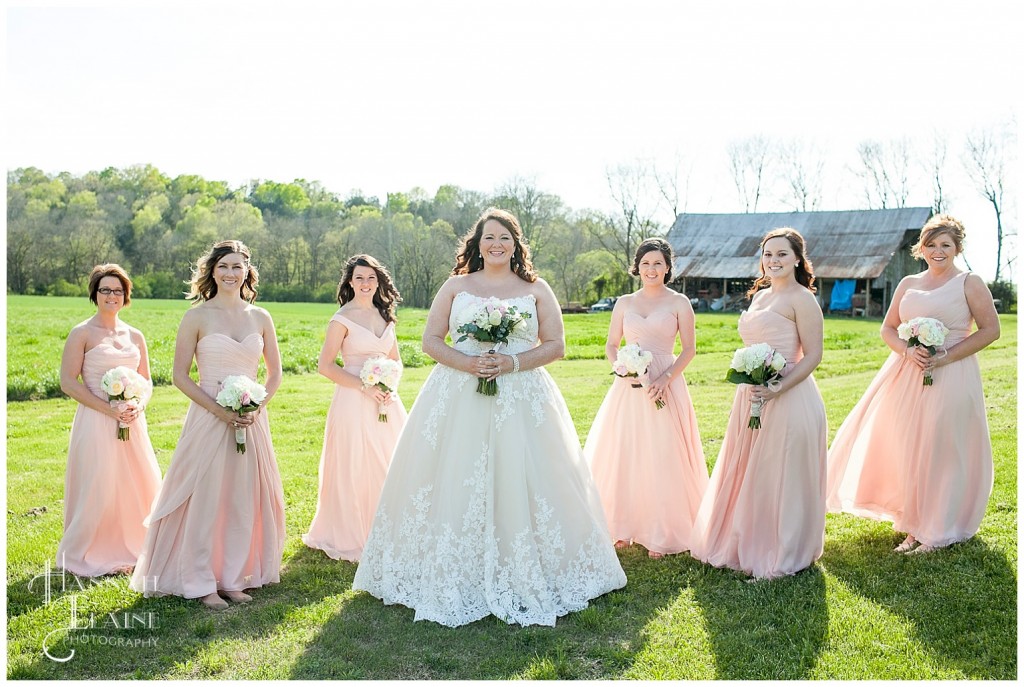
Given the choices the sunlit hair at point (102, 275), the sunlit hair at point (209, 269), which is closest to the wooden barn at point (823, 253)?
the sunlit hair at point (102, 275)

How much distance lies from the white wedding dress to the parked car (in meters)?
35.8

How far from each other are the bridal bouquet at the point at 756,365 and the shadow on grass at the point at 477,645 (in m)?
1.81

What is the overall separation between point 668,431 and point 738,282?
39.1m

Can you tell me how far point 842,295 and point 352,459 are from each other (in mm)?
39382

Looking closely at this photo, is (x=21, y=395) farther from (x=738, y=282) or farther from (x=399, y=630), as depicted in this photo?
(x=738, y=282)

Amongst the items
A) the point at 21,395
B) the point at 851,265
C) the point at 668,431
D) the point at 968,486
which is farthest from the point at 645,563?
the point at 851,265

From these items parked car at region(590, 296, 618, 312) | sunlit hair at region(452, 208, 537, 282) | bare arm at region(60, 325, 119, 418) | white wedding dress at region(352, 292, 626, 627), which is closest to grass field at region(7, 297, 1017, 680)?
white wedding dress at region(352, 292, 626, 627)

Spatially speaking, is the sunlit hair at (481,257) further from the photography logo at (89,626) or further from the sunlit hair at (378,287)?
the photography logo at (89,626)

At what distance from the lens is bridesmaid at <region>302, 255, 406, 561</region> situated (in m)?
7.23

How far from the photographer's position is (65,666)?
5043 millimetres

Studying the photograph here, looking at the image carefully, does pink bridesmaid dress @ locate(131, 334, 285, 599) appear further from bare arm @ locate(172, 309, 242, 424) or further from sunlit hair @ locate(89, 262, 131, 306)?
sunlit hair @ locate(89, 262, 131, 306)

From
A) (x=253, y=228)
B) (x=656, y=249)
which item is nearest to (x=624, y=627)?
(x=656, y=249)

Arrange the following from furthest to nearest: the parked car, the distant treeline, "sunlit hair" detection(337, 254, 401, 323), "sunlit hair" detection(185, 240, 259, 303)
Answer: the parked car
the distant treeline
"sunlit hair" detection(337, 254, 401, 323)
"sunlit hair" detection(185, 240, 259, 303)

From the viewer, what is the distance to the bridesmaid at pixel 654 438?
23.5 ft
